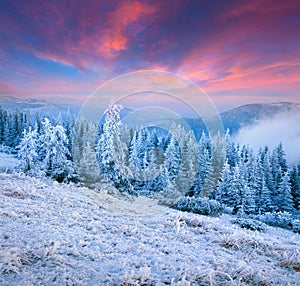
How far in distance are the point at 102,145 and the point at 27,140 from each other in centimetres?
979

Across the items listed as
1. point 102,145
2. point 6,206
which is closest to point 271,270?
point 6,206

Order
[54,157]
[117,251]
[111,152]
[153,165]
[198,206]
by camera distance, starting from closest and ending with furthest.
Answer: [117,251], [111,152], [198,206], [54,157], [153,165]

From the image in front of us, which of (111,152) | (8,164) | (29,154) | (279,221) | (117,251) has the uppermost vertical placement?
(111,152)

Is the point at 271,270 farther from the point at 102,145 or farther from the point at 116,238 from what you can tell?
the point at 102,145

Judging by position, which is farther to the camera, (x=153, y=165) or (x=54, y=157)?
(x=153, y=165)

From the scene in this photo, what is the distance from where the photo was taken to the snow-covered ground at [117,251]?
16.4ft

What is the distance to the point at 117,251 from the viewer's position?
6691 mm

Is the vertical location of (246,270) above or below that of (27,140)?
below

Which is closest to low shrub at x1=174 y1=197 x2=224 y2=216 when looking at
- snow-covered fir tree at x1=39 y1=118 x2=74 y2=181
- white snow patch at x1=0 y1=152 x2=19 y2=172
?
snow-covered fir tree at x1=39 y1=118 x2=74 y2=181

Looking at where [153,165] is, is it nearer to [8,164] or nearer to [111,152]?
[111,152]

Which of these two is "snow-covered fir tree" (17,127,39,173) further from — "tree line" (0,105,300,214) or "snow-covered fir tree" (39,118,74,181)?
"snow-covered fir tree" (39,118,74,181)

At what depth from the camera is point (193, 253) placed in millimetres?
7270

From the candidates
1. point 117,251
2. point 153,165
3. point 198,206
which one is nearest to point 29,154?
point 198,206

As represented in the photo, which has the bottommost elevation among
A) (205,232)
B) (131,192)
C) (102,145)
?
(131,192)
